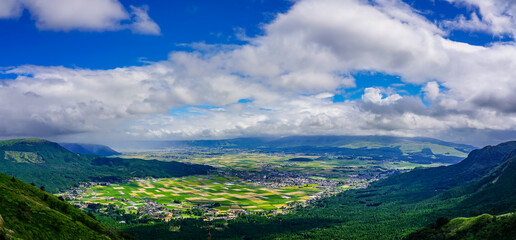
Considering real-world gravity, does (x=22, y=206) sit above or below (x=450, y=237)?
above

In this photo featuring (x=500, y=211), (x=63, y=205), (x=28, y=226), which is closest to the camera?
(x=28, y=226)

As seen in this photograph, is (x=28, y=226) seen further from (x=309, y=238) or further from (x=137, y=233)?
(x=309, y=238)

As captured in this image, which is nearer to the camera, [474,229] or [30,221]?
[30,221]

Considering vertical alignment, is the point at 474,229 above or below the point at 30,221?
below

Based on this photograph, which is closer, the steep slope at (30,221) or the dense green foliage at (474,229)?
the steep slope at (30,221)

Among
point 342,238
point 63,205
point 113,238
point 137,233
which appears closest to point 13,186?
point 63,205

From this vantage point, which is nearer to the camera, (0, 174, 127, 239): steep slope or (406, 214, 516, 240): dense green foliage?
(0, 174, 127, 239): steep slope

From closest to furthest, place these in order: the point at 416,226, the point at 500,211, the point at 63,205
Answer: the point at 63,205, the point at 500,211, the point at 416,226

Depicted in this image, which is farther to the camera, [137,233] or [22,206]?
[137,233]
